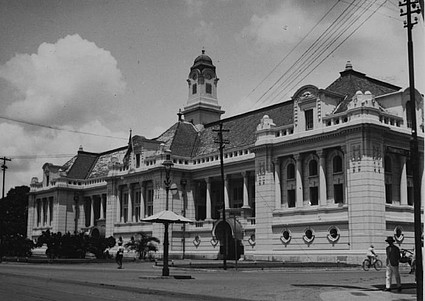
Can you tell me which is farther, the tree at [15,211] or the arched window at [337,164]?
the tree at [15,211]

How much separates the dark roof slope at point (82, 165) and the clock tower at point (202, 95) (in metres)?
22.8

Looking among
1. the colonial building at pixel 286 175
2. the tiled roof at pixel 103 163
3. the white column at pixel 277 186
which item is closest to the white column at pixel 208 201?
the colonial building at pixel 286 175

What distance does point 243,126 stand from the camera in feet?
234

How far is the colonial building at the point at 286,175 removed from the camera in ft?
162

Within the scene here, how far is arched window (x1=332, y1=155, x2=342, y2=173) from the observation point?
173ft

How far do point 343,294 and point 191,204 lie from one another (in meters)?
51.9

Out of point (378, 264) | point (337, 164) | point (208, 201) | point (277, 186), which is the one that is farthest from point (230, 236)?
point (378, 264)

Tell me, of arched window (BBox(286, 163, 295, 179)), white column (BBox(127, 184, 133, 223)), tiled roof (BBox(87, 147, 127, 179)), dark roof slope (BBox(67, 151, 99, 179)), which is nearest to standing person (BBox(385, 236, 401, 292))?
arched window (BBox(286, 163, 295, 179))

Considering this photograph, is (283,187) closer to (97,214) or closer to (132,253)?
(132,253)

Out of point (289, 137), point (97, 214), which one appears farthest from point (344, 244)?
point (97, 214)

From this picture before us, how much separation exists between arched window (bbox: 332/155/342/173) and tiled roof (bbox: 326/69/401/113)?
607 cm

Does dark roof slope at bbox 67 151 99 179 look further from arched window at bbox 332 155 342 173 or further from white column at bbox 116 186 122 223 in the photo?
arched window at bbox 332 155 342 173

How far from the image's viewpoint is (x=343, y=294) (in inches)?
836

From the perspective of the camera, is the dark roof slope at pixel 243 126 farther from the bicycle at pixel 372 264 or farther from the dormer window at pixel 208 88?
the bicycle at pixel 372 264
